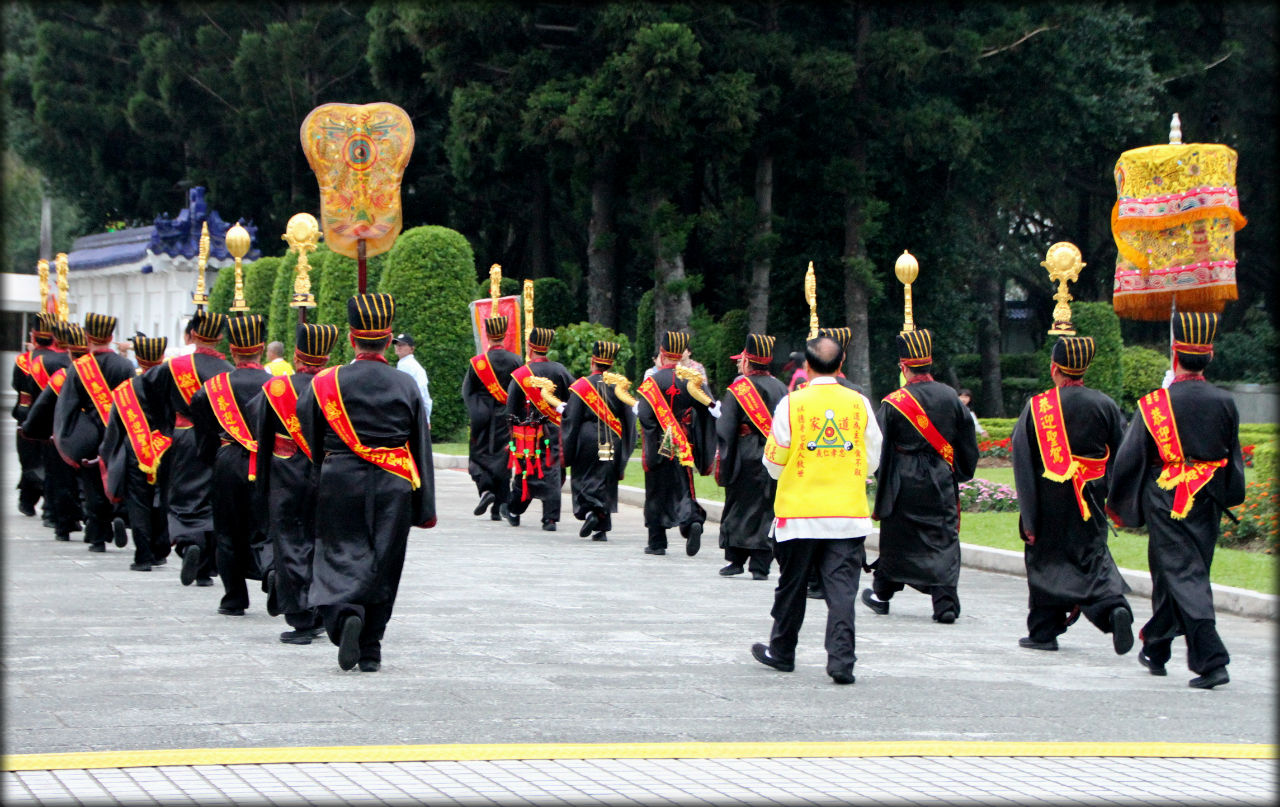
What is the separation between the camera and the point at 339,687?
789cm

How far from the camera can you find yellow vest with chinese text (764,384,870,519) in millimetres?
8562

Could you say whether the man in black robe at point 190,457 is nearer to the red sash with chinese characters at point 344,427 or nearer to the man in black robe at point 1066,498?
the red sash with chinese characters at point 344,427

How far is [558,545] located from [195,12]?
33.7m

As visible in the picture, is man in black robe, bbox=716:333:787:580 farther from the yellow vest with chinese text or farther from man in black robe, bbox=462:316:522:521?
man in black robe, bbox=462:316:522:521

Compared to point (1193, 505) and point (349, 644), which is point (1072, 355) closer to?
point (1193, 505)

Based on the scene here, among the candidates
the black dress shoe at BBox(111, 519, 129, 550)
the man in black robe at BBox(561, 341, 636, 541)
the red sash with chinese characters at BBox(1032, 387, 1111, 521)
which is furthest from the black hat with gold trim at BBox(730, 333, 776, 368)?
the black dress shoe at BBox(111, 519, 129, 550)

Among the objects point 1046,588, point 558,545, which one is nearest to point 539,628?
point 1046,588

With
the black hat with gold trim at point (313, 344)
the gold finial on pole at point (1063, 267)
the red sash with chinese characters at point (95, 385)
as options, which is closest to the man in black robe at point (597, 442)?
the gold finial on pole at point (1063, 267)

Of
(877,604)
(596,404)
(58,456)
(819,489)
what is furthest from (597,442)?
(819,489)

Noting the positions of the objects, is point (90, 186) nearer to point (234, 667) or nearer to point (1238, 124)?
point (1238, 124)

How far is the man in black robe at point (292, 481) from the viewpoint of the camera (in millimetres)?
9367

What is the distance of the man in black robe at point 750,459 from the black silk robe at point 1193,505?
4156mm

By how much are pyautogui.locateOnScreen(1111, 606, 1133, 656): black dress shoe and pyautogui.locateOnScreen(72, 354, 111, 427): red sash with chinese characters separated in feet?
28.0

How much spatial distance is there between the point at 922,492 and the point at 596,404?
19.1ft
